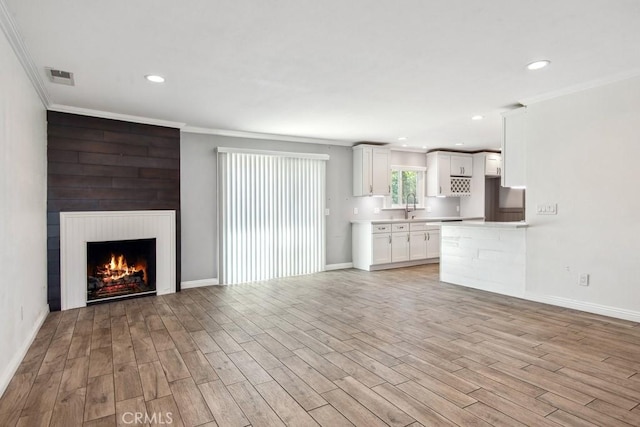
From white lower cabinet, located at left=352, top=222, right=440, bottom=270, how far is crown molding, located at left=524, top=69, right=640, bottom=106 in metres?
2.96

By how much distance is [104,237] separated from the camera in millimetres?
4758

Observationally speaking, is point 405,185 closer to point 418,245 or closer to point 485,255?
point 418,245

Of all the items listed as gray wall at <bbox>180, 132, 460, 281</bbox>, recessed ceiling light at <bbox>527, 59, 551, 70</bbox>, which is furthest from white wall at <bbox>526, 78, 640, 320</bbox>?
gray wall at <bbox>180, 132, 460, 281</bbox>

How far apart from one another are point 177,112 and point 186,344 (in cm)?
296

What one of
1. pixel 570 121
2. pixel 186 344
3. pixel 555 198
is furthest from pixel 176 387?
pixel 570 121

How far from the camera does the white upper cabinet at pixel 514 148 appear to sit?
4.56m

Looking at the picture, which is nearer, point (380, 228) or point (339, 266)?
point (380, 228)

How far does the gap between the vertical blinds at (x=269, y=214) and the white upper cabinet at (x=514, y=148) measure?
3.07 metres

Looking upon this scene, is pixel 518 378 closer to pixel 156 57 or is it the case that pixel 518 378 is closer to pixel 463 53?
pixel 463 53

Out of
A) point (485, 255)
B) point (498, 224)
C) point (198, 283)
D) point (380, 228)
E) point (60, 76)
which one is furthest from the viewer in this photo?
point (380, 228)

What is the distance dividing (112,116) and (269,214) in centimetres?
268

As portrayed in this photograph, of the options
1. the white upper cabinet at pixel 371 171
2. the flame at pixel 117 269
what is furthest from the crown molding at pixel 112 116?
the white upper cabinet at pixel 371 171

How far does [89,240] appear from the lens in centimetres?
464

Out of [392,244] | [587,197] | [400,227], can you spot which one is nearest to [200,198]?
[392,244]
